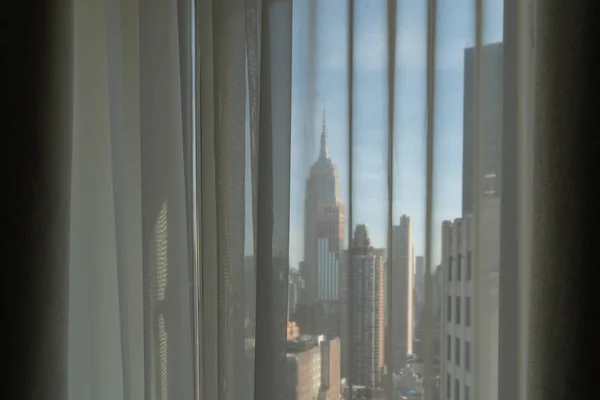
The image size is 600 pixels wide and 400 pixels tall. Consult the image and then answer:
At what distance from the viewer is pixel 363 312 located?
2.82ft

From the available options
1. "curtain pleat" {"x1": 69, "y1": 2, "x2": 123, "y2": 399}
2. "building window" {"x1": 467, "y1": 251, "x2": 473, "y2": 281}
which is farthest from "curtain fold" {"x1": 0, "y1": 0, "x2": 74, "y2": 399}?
"building window" {"x1": 467, "y1": 251, "x2": 473, "y2": 281}

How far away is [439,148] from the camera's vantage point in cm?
82

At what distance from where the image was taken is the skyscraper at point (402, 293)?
836 mm

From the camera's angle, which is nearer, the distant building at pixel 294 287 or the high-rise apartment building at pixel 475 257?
the high-rise apartment building at pixel 475 257

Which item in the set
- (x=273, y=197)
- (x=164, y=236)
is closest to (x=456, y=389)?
(x=273, y=197)

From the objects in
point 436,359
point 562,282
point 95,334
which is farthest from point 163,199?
point 562,282

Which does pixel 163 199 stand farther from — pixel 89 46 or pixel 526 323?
pixel 526 323

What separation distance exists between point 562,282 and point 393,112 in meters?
0.33

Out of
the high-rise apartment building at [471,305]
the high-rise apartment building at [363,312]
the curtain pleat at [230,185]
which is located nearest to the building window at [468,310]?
the high-rise apartment building at [471,305]

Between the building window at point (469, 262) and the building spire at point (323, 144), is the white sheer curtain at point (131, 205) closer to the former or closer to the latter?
the building spire at point (323, 144)

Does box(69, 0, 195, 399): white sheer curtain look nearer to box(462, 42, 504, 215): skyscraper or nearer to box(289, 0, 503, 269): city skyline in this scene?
box(289, 0, 503, 269): city skyline

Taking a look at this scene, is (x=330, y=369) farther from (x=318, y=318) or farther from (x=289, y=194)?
(x=289, y=194)

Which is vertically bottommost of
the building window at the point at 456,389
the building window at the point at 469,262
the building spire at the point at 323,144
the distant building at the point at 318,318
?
the building window at the point at 456,389

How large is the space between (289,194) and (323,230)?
0.08 metres
